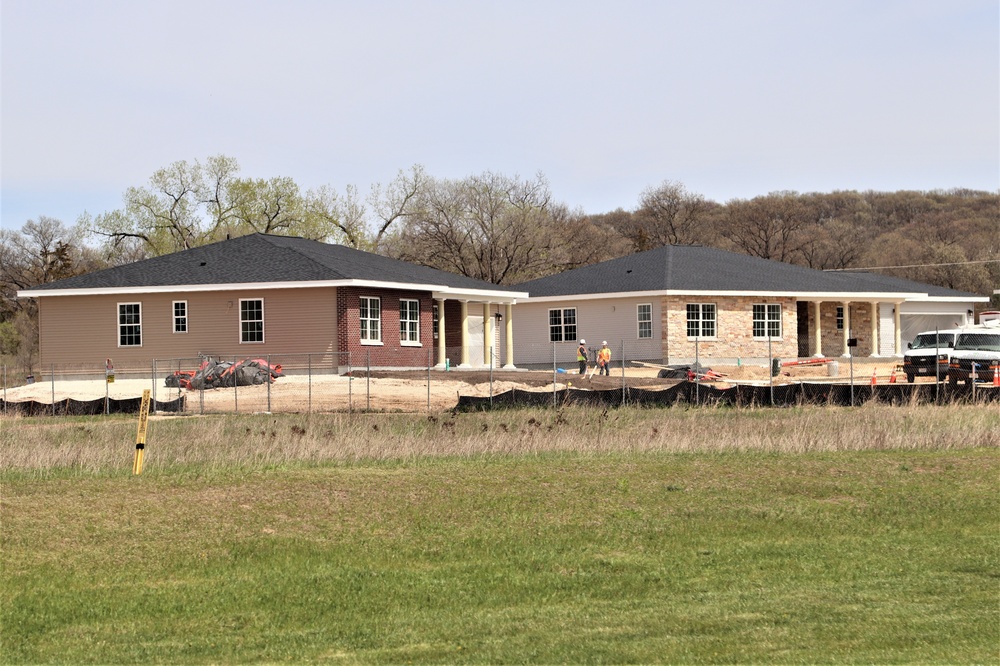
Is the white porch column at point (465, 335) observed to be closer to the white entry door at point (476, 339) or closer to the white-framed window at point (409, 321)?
the white entry door at point (476, 339)

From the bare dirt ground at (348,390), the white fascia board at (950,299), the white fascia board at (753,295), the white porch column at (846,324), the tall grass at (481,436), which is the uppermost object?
the white fascia board at (753,295)

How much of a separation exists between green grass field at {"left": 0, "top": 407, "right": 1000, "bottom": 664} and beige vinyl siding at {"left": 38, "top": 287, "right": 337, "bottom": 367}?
59.2 feet

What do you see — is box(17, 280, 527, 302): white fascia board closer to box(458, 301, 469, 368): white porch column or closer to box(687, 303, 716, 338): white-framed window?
box(458, 301, 469, 368): white porch column

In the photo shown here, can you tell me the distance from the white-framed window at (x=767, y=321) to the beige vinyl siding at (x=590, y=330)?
183 inches

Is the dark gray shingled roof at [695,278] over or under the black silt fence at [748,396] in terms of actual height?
over

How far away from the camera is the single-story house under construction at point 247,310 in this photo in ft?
128

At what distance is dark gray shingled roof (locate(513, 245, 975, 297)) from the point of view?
1893 inches

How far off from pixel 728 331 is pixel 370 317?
52.2 feet

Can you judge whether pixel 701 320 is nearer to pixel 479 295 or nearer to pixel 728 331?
pixel 728 331

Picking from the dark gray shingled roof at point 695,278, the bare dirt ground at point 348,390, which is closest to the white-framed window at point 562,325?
the dark gray shingled roof at point 695,278

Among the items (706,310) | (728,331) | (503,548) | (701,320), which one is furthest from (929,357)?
(503,548)

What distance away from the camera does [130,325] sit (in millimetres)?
41125

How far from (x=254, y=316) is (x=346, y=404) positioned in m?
10.2

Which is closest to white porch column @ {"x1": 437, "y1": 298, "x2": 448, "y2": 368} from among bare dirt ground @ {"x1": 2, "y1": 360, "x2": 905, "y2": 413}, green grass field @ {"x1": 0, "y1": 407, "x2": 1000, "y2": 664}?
bare dirt ground @ {"x1": 2, "y1": 360, "x2": 905, "y2": 413}
